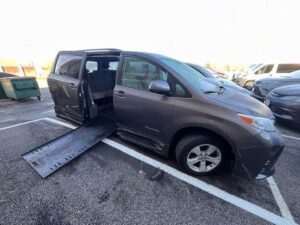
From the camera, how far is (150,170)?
2.58 m

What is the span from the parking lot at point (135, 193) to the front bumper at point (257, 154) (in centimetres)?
34

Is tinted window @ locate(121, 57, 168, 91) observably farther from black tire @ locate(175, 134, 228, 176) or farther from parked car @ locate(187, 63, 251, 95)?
parked car @ locate(187, 63, 251, 95)

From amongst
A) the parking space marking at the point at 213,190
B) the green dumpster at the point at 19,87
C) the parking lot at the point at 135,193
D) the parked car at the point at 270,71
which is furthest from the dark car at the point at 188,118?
the parked car at the point at 270,71

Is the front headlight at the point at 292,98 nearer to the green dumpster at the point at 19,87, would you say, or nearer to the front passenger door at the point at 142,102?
the front passenger door at the point at 142,102

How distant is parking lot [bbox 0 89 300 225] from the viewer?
1.84m

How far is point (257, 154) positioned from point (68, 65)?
390 cm

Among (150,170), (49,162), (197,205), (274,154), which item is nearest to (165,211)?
(197,205)

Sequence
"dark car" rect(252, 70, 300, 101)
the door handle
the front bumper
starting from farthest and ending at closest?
"dark car" rect(252, 70, 300, 101) → the door handle → the front bumper

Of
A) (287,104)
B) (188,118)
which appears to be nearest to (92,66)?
(188,118)

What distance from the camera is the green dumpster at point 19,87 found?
6.83m

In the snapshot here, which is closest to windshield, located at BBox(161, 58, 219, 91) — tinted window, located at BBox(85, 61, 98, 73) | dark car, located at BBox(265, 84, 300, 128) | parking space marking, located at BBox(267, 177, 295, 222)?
parking space marking, located at BBox(267, 177, 295, 222)

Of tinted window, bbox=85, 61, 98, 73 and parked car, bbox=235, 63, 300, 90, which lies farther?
parked car, bbox=235, 63, 300, 90

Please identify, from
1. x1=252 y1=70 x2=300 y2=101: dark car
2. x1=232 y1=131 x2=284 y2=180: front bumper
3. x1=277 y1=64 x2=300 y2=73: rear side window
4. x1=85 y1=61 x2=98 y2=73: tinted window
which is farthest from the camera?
x1=277 y1=64 x2=300 y2=73: rear side window

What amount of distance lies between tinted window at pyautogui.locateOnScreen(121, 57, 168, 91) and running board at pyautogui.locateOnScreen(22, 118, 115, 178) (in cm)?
129
